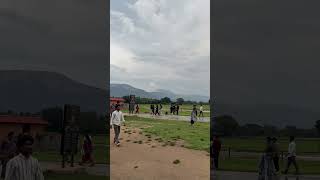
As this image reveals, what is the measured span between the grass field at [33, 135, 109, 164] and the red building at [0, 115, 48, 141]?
79cm

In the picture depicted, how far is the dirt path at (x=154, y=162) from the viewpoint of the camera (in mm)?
12344

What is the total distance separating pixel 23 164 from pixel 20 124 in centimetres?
1096

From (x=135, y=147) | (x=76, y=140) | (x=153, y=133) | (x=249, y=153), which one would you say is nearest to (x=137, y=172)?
(x=76, y=140)

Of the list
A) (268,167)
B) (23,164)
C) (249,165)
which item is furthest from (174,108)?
(23,164)

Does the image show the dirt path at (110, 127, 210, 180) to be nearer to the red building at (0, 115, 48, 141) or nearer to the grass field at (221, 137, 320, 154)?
the red building at (0, 115, 48, 141)

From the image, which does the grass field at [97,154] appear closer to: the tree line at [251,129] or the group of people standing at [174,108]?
the tree line at [251,129]

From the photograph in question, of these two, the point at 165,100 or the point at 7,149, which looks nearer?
the point at 7,149

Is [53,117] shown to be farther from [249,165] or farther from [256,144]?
[256,144]

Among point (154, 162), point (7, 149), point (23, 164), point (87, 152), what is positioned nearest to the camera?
point (23, 164)

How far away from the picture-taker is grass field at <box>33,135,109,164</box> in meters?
15.4

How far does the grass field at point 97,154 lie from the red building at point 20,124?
0.79 m

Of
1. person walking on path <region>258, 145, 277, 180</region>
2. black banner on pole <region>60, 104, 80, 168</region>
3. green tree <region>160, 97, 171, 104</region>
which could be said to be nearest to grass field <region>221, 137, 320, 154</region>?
black banner on pole <region>60, 104, 80, 168</region>

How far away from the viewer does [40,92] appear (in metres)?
18.3

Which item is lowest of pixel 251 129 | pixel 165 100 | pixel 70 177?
pixel 70 177
